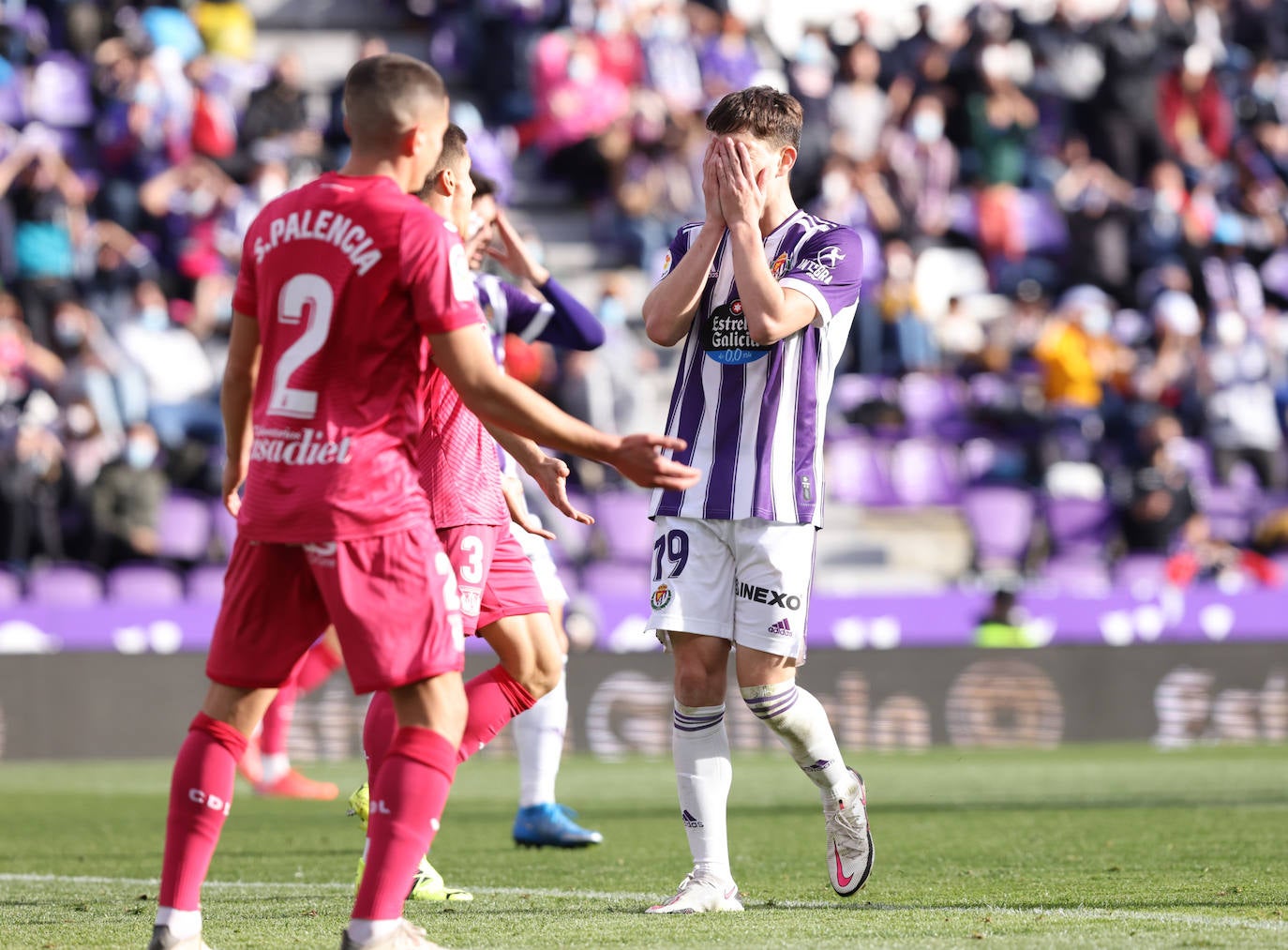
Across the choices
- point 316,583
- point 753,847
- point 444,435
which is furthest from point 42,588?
point 316,583

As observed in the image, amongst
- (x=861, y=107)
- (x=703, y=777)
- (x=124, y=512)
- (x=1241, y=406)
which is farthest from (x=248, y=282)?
(x=861, y=107)

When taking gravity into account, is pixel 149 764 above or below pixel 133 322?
below

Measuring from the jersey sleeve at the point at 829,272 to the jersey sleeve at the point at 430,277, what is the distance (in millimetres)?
1622

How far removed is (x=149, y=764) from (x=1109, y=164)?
13592mm

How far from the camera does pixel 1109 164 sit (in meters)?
22.0

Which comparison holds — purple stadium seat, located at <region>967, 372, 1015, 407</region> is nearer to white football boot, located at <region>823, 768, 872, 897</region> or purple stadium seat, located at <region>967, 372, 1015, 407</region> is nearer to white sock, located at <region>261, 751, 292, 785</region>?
white sock, located at <region>261, 751, 292, 785</region>

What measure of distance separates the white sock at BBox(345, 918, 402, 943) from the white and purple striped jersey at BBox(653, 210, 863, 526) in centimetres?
184

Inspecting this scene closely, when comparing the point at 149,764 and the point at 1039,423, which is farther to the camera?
the point at 1039,423

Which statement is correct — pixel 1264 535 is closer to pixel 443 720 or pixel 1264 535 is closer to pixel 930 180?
pixel 930 180

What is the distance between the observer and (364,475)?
14.0ft

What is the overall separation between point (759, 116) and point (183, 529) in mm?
10401

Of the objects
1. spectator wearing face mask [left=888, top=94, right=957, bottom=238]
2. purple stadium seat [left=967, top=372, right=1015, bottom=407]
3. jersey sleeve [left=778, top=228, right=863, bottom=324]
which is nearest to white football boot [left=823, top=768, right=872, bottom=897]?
jersey sleeve [left=778, top=228, right=863, bottom=324]

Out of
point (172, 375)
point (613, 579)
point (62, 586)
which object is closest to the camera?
point (62, 586)

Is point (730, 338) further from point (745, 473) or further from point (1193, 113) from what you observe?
A: point (1193, 113)
